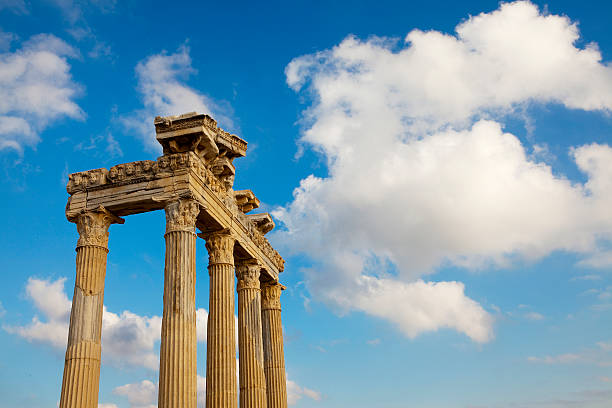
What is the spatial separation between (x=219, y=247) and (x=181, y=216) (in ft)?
15.0

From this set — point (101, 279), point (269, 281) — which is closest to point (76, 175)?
point (101, 279)

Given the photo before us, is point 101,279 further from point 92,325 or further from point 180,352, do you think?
point 180,352

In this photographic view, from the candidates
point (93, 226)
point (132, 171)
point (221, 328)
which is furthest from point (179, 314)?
point (132, 171)

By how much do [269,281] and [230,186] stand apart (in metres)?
9.98

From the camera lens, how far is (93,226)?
28.2m

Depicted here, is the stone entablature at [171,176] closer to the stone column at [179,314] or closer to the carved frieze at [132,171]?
the carved frieze at [132,171]

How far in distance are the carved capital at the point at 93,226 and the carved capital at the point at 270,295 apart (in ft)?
46.1

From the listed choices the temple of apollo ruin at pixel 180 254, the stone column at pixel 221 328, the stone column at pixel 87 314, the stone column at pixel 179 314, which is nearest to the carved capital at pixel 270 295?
the temple of apollo ruin at pixel 180 254

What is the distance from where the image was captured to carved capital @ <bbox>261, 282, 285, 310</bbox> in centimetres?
3988

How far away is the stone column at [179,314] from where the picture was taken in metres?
23.7

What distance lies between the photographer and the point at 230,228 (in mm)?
31484

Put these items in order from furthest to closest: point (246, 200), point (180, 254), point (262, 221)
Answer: point (262, 221), point (246, 200), point (180, 254)

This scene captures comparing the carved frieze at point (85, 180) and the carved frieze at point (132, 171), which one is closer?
the carved frieze at point (132, 171)

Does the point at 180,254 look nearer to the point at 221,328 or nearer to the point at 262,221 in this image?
the point at 221,328
